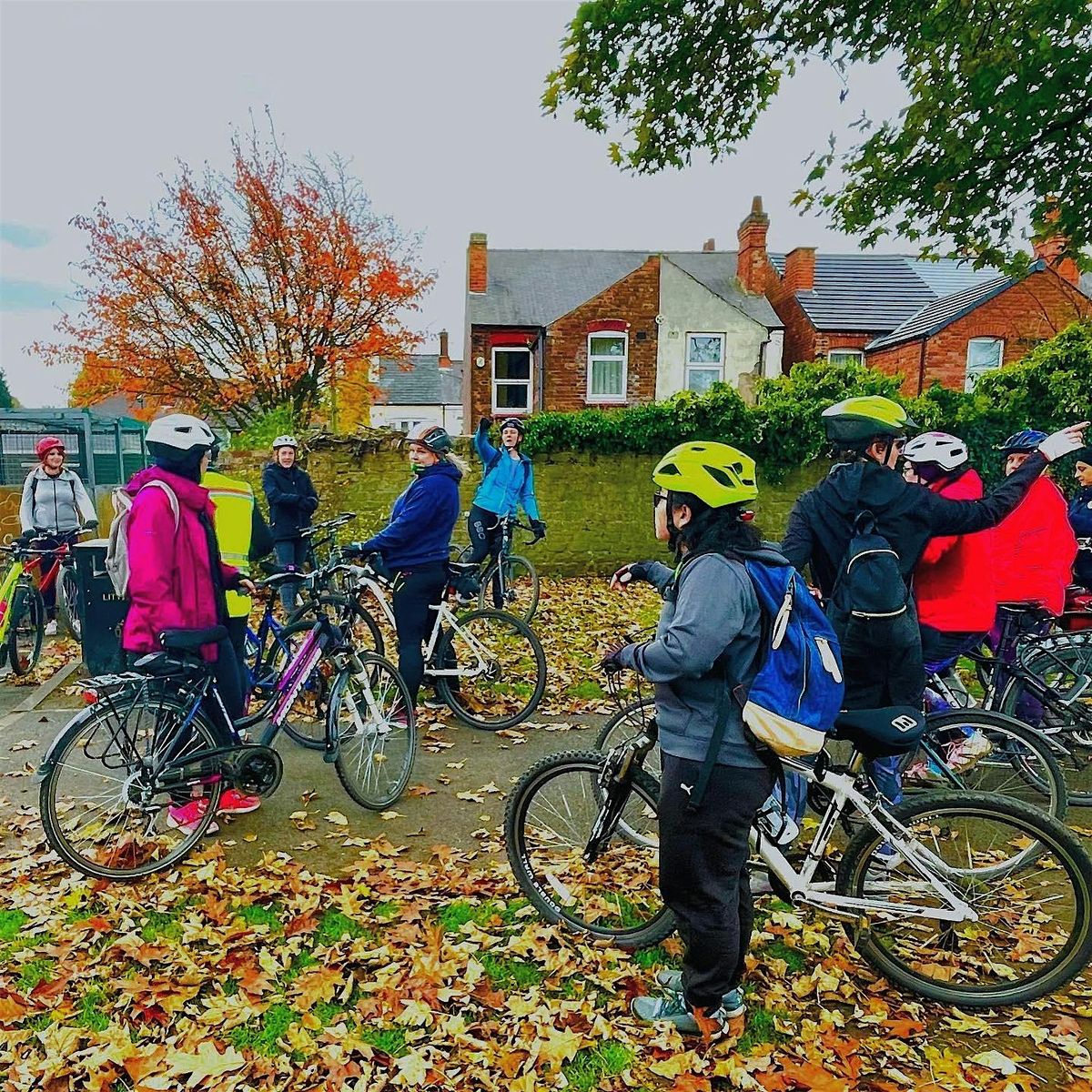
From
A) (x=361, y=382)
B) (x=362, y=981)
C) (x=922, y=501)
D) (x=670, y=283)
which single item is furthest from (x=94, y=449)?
(x=670, y=283)

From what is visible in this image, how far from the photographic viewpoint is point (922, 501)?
11.7 feet

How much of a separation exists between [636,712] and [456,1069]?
176cm

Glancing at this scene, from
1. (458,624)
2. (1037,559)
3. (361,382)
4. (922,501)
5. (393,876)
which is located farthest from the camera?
(361,382)

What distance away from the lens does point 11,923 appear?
3.50 meters

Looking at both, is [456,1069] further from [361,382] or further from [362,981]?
[361,382]

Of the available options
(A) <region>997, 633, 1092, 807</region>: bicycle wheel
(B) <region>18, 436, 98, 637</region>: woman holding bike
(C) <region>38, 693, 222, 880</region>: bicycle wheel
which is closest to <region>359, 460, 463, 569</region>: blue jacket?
(C) <region>38, 693, 222, 880</region>: bicycle wheel

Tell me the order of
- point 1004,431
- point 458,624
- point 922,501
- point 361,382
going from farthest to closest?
point 361,382 → point 1004,431 → point 458,624 → point 922,501

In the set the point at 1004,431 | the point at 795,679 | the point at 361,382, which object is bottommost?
the point at 795,679

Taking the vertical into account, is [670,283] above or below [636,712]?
above

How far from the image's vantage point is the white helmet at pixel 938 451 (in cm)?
405

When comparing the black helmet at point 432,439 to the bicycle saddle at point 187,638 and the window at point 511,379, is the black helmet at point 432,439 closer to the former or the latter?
the bicycle saddle at point 187,638

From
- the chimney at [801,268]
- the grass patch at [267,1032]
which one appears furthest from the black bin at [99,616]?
the chimney at [801,268]

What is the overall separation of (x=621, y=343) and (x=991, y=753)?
2102 centimetres

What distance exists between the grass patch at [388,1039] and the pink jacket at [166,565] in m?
2.05
